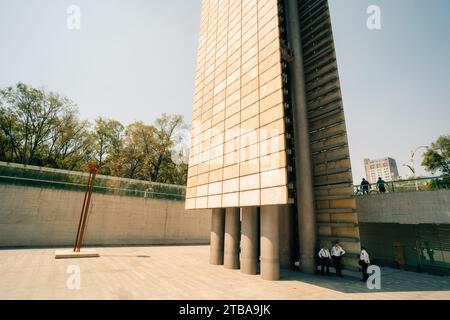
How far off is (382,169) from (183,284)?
635 ft

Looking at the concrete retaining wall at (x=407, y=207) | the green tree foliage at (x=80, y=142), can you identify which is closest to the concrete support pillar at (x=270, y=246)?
the concrete retaining wall at (x=407, y=207)

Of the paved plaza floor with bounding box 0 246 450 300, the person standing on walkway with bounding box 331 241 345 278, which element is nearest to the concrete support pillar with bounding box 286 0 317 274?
the person standing on walkway with bounding box 331 241 345 278

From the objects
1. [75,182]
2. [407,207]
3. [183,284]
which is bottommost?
[183,284]

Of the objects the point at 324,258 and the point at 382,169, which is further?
the point at 382,169

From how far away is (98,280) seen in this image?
10.8m

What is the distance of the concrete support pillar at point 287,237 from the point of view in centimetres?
1491

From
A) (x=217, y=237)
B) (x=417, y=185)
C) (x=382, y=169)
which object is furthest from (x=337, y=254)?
(x=382, y=169)

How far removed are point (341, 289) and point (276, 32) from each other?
1302cm

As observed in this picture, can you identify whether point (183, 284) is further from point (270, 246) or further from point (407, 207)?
point (407, 207)

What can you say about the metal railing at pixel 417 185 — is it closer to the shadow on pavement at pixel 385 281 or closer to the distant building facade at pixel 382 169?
the shadow on pavement at pixel 385 281

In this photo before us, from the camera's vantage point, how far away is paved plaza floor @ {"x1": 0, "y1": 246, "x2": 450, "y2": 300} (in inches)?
352

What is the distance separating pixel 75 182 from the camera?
80.1ft

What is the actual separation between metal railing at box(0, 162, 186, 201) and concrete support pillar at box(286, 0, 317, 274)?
1924cm
